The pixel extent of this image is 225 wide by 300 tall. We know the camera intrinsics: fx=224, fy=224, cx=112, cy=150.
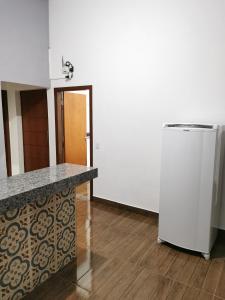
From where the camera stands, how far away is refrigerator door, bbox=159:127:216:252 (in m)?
2.28

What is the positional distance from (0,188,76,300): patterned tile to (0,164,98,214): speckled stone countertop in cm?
20

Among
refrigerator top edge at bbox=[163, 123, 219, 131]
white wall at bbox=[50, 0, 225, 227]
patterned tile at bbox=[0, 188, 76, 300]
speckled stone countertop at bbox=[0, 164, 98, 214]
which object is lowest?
patterned tile at bbox=[0, 188, 76, 300]

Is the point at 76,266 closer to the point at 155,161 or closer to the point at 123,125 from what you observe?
the point at 155,161

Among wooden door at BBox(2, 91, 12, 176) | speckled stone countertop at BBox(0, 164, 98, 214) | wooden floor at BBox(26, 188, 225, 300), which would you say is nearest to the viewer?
speckled stone countertop at BBox(0, 164, 98, 214)

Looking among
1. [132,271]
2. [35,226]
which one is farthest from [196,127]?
[35,226]

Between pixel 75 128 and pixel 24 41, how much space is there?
1941 millimetres

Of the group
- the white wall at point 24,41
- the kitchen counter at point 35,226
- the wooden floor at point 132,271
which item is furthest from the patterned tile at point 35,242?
the white wall at point 24,41

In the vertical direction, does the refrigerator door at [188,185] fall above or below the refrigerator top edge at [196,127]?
below

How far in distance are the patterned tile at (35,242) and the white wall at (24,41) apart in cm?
254

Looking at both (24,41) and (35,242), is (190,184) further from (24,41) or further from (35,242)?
(24,41)

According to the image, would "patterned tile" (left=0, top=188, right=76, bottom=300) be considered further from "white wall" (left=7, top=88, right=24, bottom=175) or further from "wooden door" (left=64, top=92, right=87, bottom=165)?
"white wall" (left=7, top=88, right=24, bottom=175)

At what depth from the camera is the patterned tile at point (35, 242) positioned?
5.44 ft

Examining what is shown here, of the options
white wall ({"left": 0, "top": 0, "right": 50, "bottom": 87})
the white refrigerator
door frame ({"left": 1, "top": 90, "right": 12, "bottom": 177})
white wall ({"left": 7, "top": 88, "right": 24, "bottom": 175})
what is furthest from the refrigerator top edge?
door frame ({"left": 1, "top": 90, "right": 12, "bottom": 177})

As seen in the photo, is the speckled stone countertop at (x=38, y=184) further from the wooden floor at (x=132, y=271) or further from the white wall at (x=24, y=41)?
the white wall at (x=24, y=41)
